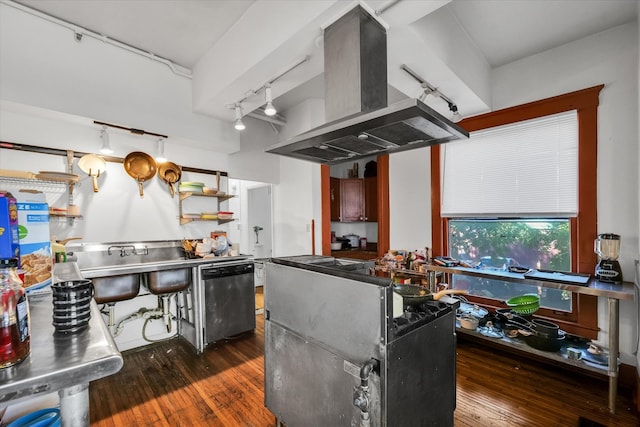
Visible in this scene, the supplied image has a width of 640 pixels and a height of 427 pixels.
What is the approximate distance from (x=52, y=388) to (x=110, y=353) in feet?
0.35

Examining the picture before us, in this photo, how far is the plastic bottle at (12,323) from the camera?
22.7 inches

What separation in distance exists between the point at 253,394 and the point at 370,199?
3304mm

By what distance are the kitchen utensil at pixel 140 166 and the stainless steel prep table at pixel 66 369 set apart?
2.76 metres

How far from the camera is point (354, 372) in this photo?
126cm

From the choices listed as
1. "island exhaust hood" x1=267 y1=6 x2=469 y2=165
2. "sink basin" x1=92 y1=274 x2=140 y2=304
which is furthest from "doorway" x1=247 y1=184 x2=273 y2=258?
"island exhaust hood" x1=267 y1=6 x2=469 y2=165

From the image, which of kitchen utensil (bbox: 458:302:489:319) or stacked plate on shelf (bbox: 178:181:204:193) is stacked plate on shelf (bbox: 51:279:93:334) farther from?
kitchen utensil (bbox: 458:302:489:319)

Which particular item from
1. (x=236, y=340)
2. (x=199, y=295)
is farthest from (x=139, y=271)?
(x=236, y=340)

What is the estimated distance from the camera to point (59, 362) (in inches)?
24.0

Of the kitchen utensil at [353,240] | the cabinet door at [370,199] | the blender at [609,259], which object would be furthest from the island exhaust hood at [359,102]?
the kitchen utensil at [353,240]

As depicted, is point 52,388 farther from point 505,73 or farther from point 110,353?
point 505,73

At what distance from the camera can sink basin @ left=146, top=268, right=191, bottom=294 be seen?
2.73m

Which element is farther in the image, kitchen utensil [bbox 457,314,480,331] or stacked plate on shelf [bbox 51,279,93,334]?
kitchen utensil [bbox 457,314,480,331]

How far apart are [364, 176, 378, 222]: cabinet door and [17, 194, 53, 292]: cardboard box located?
401 centimetres

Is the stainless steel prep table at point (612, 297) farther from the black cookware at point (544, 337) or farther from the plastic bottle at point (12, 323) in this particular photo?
the plastic bottle at point (12, 323)
